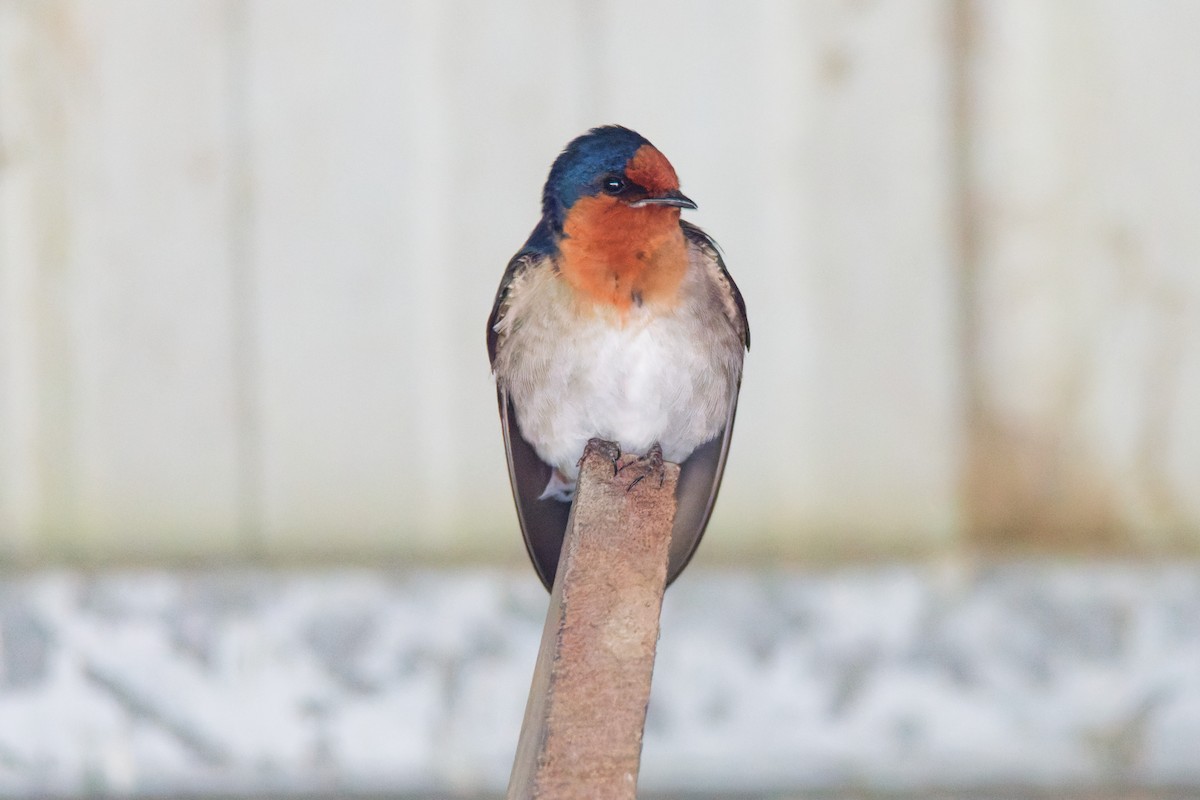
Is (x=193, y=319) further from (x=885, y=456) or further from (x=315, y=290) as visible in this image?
(x=885, y=456)

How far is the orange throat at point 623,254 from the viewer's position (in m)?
1.57

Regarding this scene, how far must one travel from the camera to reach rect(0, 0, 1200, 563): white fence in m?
2.35

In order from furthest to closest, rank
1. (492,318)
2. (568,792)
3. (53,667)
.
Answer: (53,667)
(492,318)
(568,792)

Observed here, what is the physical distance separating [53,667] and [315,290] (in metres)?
0.74

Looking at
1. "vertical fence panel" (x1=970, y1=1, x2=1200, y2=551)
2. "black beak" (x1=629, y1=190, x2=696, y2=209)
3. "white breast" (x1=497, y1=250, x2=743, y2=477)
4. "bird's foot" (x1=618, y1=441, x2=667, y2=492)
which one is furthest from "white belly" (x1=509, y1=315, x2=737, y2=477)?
"vertical fence panel" (x1=970, y1=1, x2=1200, y2=551)

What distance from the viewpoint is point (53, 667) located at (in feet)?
7.31

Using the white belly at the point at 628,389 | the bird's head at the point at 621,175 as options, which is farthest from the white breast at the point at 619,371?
the bird's head at the point at 621,175

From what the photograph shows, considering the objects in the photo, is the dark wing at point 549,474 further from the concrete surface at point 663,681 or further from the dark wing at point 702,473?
the concrete surface at point 663,681

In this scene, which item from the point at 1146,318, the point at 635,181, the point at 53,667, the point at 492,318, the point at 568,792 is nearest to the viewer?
the point at 568,792

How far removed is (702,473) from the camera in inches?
69.7

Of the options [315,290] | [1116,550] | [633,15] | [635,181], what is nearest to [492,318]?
[635,181]

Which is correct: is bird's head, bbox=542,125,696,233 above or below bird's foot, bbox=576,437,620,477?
above

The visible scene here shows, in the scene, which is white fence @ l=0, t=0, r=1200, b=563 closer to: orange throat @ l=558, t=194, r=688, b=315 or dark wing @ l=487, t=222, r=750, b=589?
dark wing @ l=487, t=222, r=750, b=589

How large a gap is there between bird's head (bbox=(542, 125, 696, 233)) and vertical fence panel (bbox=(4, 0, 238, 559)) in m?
0.98
